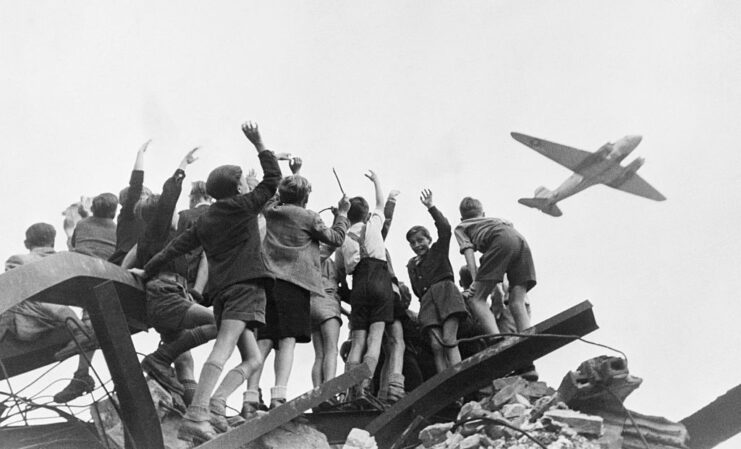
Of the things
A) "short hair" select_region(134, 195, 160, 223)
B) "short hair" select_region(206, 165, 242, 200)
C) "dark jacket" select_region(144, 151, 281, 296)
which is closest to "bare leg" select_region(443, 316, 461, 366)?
"dark jacket" select_region(144, 151, 281, 296)

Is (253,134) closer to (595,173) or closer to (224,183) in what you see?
(224,183)

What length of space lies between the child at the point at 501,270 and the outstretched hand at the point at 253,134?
3.03 metres

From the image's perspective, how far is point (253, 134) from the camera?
7.42m

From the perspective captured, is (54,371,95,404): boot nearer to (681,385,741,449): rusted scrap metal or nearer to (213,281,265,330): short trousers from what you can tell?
(213,281,265,330): short trousers

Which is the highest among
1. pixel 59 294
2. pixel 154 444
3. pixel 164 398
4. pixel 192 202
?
pixel 192 202

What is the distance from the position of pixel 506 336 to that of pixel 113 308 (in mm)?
3426

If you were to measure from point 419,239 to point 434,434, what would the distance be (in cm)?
288

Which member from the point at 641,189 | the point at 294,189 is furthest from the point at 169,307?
the point at 641,189

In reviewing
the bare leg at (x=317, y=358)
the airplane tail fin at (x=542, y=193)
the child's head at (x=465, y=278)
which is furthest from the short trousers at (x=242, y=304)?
the airplane tail fin at (x=542, y=193)

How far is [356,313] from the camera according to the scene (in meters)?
9.28

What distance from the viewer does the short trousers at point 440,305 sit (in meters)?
9.43

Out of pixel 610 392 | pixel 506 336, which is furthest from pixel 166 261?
pixel 610 392

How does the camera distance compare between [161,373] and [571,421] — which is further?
[161,373]

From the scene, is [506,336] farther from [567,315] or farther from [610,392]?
[610,392]
